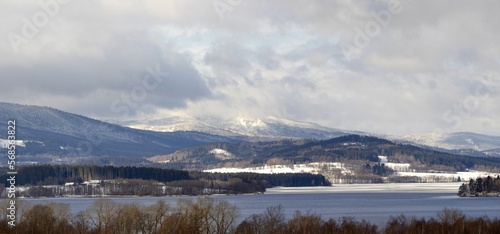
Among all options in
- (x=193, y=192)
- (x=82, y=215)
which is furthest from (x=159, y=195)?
(x=82, y=215)

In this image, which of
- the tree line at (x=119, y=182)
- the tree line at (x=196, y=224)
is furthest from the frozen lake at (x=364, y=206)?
the tree line at (x=119, y=182)

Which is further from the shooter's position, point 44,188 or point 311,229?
point 44,188

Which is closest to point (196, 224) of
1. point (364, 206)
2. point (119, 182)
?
point (364, 206)

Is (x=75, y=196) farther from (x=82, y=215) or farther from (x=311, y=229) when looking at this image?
(x=311, y=229)

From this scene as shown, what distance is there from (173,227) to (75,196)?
110196 mm

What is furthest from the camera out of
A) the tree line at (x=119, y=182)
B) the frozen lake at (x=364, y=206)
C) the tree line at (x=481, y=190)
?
the tree line at (x=119, y=182)

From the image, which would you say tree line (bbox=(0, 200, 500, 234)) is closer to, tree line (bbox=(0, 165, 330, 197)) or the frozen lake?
the frozen lake

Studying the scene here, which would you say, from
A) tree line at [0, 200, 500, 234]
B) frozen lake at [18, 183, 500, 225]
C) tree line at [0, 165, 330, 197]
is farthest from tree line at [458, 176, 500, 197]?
tree line at [0, 200, 500, 234]

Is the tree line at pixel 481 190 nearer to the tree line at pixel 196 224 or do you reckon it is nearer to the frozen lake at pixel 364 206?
the frozen lake at pixel 364 206

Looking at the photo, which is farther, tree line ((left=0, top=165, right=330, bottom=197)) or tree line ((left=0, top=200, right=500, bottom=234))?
tree line ((left=0, top=165, right=330, bottom=197))

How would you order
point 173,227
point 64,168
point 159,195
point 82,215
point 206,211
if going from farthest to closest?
1. point 64,168
2. point 159,195
3. point 82,215
4. point 206,211
5. point 173,227

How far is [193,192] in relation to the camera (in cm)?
17038

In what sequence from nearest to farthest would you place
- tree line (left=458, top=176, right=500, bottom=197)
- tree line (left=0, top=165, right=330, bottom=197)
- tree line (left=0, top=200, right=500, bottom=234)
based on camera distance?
1. tree line (left=0, top=200, right=500, bottom=234)
2. tree line (left=458, top=176, right=500, bottom=197)
3. tree line (left=0, top=165, right=330, bottom=197)

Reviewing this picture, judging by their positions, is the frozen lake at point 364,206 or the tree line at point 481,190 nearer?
the frozen lake at point 364,206
